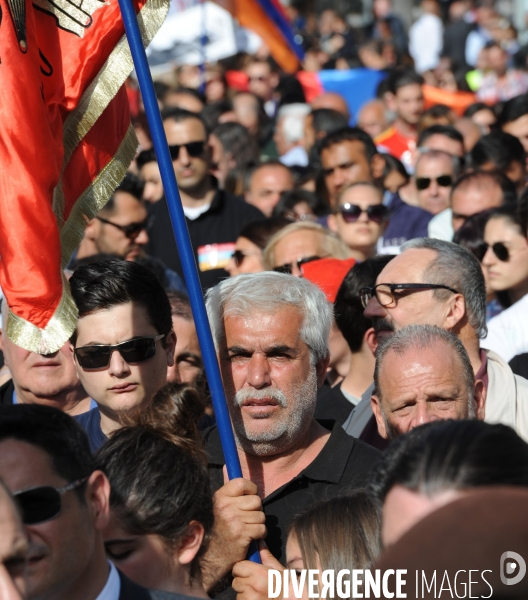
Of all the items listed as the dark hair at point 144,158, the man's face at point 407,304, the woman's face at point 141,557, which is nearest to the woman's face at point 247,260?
the man's face at point 407,304

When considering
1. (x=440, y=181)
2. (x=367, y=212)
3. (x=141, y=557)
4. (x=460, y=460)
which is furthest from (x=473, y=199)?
(x=460, y=460)

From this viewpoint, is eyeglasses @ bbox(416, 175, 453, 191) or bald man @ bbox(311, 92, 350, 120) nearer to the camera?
eyeglasses @ bbox(416, 175, 453, 191)

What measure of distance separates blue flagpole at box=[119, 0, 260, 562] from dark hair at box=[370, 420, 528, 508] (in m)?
1.32

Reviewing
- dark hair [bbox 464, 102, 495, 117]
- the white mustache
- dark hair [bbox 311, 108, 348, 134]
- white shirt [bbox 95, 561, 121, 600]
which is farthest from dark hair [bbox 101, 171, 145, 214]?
dark hair [bbox 464, 102, 495, 117]

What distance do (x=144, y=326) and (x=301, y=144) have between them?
761cm

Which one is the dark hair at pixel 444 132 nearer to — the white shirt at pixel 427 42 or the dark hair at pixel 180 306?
the dark hair at pixel 180 306

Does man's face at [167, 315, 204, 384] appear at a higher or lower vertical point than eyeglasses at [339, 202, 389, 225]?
lower

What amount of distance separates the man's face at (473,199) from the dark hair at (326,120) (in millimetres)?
3303

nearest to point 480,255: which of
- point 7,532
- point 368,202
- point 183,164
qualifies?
point 368,202

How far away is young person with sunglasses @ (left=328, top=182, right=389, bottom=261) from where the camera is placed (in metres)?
6.90

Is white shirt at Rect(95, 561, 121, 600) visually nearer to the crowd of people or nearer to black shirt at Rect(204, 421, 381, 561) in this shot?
the crowd of people

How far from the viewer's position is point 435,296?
180 inches

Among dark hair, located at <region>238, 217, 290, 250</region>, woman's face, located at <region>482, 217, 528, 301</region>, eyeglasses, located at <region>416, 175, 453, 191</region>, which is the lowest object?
woman's face, located at <region>482, 217, 528, 301</region>

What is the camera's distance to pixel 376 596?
7.12ft
